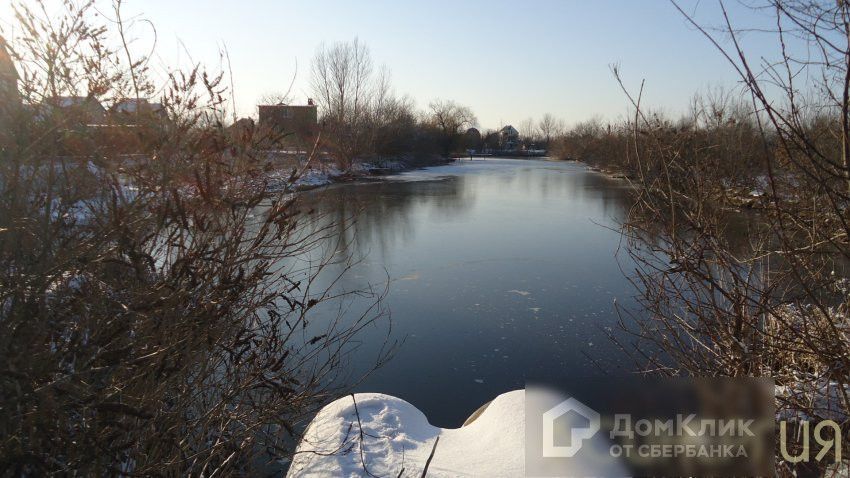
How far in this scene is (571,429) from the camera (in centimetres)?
262

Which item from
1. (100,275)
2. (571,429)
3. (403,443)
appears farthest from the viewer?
(403,443)

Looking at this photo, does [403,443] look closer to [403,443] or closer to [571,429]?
[403,443]

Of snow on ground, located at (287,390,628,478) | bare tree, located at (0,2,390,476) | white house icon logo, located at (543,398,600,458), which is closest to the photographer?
bare tree, located at (0,2,390,476)

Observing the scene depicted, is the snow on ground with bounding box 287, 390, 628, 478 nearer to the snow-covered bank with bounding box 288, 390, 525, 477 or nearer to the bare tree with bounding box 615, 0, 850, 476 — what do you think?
the snow-covered bank with bounding box 288, 390, 525, 477

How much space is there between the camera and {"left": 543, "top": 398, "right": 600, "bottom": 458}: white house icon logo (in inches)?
93.1

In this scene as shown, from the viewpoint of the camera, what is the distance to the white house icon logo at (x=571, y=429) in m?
2.37

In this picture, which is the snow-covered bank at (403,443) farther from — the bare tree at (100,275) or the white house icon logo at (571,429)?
the bare tree at (100,275)

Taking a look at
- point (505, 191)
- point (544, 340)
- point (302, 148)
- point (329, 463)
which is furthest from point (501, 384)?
point (505, 191)

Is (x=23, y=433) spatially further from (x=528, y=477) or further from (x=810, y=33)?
(x=810, y=33)

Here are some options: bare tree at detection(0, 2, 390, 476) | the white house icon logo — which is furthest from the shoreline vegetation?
the white house icon logo

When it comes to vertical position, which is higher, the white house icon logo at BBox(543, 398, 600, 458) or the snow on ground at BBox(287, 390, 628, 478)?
the white house icon logo at BBox(543, 398, 600, 458)

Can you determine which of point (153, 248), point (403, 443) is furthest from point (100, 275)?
point (403, 443)

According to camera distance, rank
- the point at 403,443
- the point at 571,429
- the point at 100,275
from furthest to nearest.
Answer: the point at 403,443, the point at 571,429, the point at 100,275

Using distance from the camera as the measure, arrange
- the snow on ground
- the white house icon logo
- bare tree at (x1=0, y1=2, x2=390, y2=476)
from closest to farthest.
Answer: bare tree at (x1=0, y1=2, x2=390, y2=476), the white house icon logo, the snow on ground
